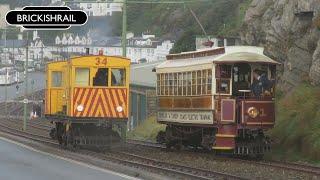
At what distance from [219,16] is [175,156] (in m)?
54.0

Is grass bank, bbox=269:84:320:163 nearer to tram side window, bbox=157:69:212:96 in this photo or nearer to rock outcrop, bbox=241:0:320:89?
rock outcrop, bbox=241:0:320:89

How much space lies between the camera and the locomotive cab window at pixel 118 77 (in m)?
30.1

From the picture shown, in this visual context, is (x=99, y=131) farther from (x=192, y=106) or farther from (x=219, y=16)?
(x=219, y=16)

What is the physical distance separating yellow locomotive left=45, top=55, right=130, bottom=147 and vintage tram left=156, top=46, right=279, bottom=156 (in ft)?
10.1

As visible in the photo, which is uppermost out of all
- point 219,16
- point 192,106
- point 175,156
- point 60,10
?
point 219,16

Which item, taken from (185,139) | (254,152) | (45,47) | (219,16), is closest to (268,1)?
(185,139)

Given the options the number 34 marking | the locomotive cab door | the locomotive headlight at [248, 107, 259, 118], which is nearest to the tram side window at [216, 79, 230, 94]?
the locomotive headlight at [248, 107, 259, 118]

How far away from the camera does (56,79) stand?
3369 centimetres

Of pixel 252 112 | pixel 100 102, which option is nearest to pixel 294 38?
pixel 252 112

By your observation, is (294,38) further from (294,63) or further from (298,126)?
(298,126)

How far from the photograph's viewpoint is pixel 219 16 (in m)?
80.2

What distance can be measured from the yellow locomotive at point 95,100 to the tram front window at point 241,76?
530 cm

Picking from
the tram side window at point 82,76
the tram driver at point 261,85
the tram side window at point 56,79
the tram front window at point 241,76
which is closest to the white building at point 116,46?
the tram side window at point 56,79

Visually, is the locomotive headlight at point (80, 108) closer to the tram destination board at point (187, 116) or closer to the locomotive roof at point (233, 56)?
the tram destination board at point (187, 116)
